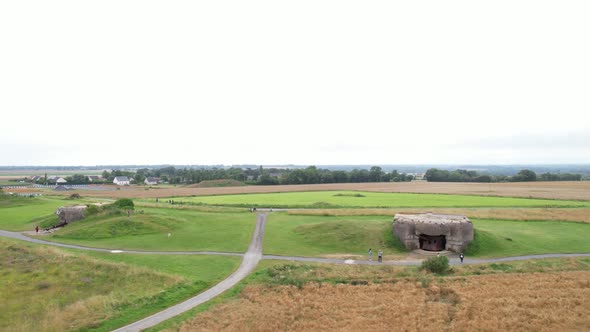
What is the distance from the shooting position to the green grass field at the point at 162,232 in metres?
42.4

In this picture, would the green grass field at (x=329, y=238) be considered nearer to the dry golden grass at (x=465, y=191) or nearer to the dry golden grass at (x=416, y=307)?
the dry golden grass at (x=416, y=307)

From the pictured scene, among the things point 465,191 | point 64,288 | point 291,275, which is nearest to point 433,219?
point 291,275

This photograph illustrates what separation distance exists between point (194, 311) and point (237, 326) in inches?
144

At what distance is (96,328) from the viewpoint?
77.2 feet

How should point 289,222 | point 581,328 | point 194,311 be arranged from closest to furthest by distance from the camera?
point 581,328
point 194,311
point 289,222

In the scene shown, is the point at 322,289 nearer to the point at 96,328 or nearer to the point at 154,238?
the point at 96,328

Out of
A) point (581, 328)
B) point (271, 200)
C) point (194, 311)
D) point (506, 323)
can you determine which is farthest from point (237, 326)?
point (271, 200)

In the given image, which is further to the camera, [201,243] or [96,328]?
[201,243]

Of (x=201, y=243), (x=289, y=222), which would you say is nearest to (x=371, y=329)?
(x=201, y=243)

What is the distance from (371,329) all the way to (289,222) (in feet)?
97.5

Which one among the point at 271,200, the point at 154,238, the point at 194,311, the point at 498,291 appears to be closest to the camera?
the point at 194,311

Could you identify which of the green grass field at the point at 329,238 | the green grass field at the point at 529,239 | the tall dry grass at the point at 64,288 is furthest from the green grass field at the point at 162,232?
the green grass field at the point at 529,239

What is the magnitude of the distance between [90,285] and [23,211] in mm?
44744

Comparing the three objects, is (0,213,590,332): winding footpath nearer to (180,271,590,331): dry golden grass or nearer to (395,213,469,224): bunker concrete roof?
(180,271,590,331): dry golden grass
